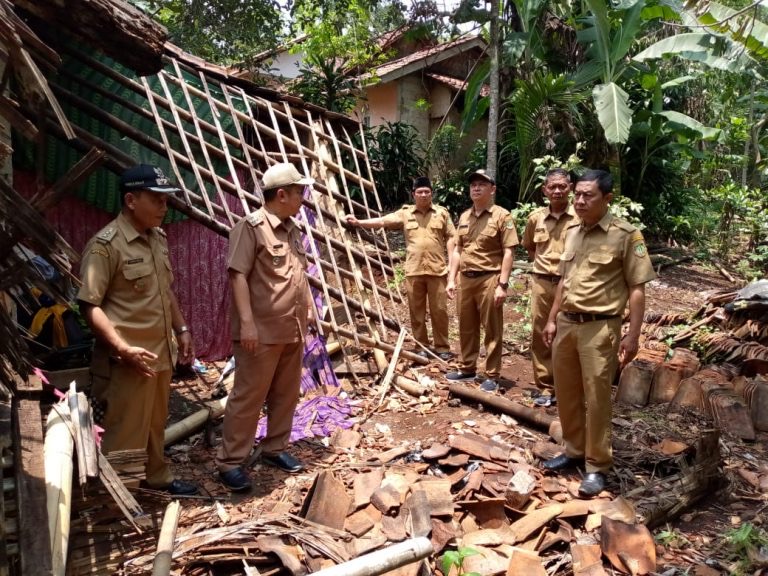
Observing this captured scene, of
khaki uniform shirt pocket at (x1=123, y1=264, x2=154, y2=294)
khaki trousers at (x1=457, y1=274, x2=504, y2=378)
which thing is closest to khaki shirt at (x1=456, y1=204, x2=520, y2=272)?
khaki trousers at (x1=457, y1=274, x2=504, y2=378)

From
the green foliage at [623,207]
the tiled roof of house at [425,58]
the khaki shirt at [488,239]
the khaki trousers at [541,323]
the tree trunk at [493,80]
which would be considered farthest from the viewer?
the tiled roof of house at [425,58]

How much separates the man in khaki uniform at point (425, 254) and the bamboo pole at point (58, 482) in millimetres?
3896

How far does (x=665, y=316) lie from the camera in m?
7.02

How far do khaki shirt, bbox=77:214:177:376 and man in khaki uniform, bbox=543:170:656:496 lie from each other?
7.80 ft

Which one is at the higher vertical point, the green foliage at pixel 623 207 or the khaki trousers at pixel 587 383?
the green foliage at pixel 623 207

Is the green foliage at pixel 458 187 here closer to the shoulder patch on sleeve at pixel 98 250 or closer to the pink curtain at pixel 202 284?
the pink curtain at pixel 202 284

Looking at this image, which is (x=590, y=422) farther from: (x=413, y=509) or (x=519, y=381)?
(x=519, y=381)

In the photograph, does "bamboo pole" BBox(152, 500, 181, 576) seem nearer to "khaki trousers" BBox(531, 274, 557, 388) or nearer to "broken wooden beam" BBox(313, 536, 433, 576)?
"broken wooden beam" BBox(313, 536, 433, 576)

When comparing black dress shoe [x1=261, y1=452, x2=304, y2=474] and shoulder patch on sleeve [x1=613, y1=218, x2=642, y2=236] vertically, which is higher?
shoulder patch on sleeve [x1=613, y1=218, x2=642, y2=236]

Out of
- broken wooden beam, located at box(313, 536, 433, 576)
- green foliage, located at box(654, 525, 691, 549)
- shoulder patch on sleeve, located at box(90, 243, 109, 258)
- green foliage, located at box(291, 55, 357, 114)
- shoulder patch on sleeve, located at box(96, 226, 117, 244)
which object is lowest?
green foliage, located at box(654, 525, 691, 549)

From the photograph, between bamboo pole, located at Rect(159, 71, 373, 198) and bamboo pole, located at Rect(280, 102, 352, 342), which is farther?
bamboo pole, located at Rect(159, 71, 373, 198)

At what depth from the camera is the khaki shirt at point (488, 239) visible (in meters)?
5.24

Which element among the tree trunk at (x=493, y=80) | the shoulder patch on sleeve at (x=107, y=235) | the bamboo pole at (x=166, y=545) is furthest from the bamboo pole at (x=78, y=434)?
the tree trunk at (x=493, y=80)

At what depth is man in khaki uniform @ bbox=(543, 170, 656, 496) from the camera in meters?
3.52
